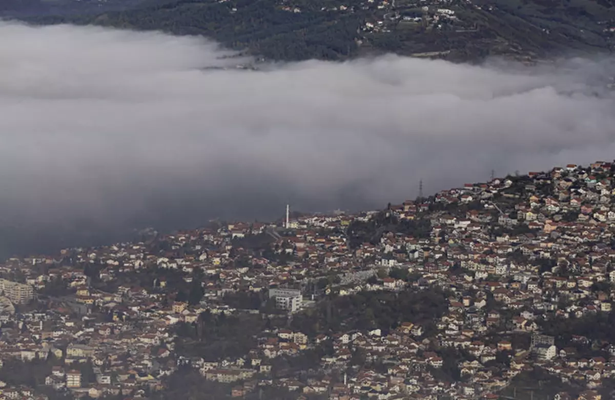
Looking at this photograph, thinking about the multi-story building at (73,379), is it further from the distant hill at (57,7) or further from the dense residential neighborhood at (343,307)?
the distant hill at (57,7)

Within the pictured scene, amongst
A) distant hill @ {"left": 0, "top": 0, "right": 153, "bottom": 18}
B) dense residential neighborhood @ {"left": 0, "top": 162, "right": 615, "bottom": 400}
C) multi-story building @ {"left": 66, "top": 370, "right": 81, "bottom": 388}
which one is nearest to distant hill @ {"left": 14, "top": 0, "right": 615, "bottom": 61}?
distant hill @ {"left": 0, "top": 0, "right": 153, "bottom": 18}

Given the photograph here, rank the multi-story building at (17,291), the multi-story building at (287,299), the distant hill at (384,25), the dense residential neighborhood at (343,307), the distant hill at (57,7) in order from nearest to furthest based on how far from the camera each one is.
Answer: the dense residential neighborhood at (343,307) → the multi-story building at (287,299) → the multi-story building at (17,291) → the distant hill at (384,25) → the distant hill at (57,7)

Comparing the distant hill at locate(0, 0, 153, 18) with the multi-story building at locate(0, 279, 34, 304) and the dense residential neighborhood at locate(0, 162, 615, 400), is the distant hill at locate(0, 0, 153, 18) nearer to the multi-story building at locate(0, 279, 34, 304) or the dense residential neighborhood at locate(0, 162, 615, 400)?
the dense residential neighborhood at locate(0, 162, 615, 400)

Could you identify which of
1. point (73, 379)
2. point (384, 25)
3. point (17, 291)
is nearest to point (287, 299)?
point (17, 291)

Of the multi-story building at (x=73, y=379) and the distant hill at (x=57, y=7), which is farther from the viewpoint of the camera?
the distant hill at (x=57, y=7)

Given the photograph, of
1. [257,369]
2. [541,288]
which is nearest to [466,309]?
[541,288]

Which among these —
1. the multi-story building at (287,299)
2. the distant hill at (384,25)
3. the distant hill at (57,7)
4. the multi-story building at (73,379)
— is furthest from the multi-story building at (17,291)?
the distant hill at (57,7)

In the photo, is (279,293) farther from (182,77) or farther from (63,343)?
(182,77)
